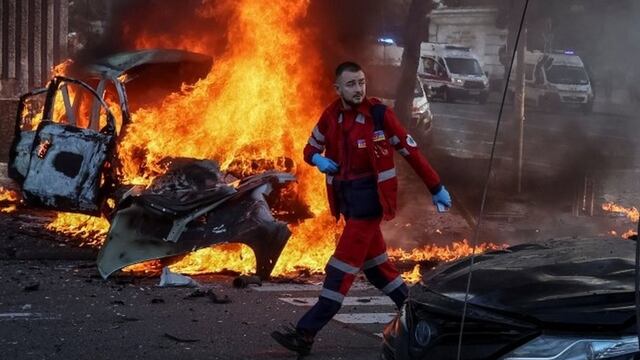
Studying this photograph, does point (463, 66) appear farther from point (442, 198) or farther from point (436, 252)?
point (442, 198)

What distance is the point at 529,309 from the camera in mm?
3381

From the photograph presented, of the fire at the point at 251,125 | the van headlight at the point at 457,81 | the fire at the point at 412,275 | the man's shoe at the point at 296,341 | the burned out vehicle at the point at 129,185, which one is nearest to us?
the man's shoe at the point at 296,341

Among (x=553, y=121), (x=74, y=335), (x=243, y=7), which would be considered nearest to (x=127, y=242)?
(x=74, y=335)

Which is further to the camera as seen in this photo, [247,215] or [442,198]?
[247,215]

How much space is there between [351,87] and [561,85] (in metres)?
27.1

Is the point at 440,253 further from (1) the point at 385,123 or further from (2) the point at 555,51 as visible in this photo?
(2) the point at 555,51

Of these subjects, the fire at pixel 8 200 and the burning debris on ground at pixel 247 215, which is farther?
the fire at pixel 8 200

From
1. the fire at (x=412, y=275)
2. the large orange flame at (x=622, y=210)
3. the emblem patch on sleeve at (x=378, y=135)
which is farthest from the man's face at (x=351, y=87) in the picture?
the large orange flame at (x=622, y=210)

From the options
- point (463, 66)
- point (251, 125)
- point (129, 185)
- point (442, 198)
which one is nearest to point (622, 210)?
point (251, 125)

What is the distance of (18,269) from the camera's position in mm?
8547

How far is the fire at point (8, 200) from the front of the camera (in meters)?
11.5

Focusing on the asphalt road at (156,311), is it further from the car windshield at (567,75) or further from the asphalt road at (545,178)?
the car windshield at (567,75)

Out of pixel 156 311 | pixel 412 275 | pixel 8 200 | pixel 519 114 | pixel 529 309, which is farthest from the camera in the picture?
pixel 519 114

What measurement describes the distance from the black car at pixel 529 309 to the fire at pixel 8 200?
846 centimetres
